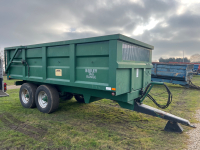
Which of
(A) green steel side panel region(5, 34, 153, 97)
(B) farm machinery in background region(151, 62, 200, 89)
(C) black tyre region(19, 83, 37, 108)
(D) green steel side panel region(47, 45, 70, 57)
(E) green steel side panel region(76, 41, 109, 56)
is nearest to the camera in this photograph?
(A) green steel side panel region(5, 34, 153, 97)

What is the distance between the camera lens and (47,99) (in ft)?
16.1

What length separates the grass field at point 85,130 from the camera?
313 cm

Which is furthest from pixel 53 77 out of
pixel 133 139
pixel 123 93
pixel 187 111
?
pixel 187 111

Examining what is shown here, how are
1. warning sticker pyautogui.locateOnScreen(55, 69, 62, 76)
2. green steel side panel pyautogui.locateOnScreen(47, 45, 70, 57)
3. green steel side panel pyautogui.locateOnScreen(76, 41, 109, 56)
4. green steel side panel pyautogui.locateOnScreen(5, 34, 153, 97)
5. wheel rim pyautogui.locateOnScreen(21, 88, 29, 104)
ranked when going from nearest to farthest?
green steel side panel pyautogui.locateOnScreen(5, 34, 153, 97), green steel side panel pyautogui.locateOnScreen(76, 41, 109, 56), green steel side panel pyautogui.locateOnScreen(47, 45, 70, 57), warning sticker pyautogui.locateOnScreen(55, 69, 62, 76), wheel rim pyautogui.locateOnScreen(21, 88, 29, 104)

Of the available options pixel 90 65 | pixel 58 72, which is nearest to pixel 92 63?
pixel 90 65

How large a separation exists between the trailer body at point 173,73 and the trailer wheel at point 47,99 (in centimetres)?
915

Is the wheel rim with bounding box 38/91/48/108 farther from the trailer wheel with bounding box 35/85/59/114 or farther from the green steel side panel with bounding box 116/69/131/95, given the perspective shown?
the green steel side panel with bounding box 116/69/131/95

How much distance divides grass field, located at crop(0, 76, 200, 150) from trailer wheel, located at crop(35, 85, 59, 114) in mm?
202

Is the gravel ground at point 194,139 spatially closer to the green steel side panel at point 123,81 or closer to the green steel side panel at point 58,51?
the green steel side panel at point 123,81

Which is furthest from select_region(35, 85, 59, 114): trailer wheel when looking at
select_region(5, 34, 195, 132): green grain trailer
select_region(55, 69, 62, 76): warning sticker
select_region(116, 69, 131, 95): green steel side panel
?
select_region(116, 69, 131, 95): green steel side panel

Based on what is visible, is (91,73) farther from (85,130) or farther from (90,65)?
(85,130)

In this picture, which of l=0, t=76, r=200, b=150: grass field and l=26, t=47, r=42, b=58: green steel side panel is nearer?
l=0, t=76, r=200, b=150: grass field

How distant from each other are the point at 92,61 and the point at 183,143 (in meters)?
2.67

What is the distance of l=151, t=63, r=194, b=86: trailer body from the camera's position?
428 inches
